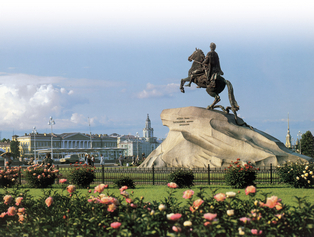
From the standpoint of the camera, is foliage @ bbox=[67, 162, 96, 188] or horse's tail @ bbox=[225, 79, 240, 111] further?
horse's tail @ bbox=[225, 79, 240, 111]

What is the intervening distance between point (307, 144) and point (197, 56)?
46478mm

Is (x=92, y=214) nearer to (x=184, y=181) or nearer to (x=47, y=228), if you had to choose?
(x=47, y=228)

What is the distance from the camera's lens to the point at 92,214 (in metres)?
5.92

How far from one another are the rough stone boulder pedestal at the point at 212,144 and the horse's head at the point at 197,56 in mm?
3107

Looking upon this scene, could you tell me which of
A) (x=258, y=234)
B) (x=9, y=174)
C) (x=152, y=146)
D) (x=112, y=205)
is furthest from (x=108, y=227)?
(x=152, y=146)

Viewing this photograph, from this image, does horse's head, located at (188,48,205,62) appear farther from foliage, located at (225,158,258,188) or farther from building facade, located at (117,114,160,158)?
building facade, located at (117,114,160,158)

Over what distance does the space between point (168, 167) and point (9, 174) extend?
8062 mm

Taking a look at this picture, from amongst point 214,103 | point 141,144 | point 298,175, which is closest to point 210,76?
point 214,103

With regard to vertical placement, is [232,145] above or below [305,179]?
above

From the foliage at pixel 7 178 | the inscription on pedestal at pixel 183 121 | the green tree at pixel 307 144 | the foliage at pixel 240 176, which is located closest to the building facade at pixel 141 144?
the green tree at pixel 307 144

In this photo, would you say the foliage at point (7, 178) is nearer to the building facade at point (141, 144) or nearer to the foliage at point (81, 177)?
the foliage at point (81, 177)

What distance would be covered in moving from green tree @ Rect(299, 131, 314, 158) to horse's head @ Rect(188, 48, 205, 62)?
45745 millimetres

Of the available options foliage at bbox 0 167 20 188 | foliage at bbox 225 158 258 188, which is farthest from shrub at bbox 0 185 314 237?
foliage at bbox 0 167 20 188

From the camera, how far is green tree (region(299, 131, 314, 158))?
5919 centimetres
